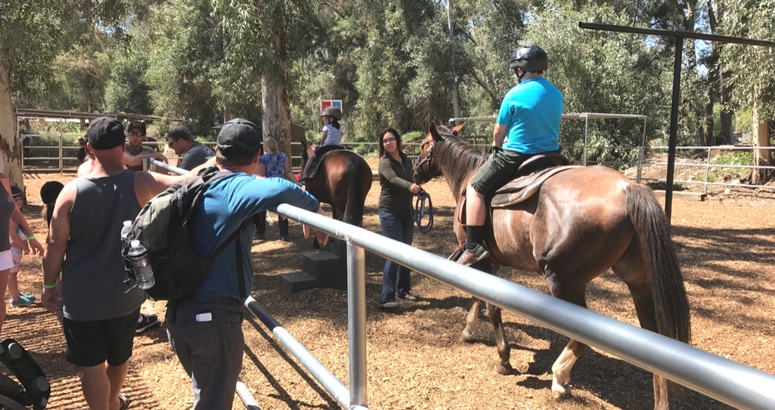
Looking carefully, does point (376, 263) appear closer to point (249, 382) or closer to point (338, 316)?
point (338, 316)

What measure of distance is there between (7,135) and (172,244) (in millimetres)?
12005

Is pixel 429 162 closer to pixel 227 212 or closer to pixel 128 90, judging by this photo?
pixel 227 212

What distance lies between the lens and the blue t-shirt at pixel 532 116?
3.81 meters

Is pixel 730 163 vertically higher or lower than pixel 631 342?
lower

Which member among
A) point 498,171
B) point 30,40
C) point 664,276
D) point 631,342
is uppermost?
point 30,40

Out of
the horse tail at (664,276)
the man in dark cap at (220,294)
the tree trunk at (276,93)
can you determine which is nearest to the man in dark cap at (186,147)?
the man in dark cap at (220,294)

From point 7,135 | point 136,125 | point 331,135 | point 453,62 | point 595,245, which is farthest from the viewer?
point 453,62

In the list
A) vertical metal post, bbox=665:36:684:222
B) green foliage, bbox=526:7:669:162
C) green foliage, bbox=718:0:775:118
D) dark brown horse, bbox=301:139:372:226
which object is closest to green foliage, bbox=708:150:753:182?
green foliage, bbox=718:0:775:118

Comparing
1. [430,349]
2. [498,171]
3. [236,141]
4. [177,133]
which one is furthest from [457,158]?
[236,141]

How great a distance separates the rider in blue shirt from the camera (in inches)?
150

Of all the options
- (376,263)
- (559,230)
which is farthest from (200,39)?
(559,230)

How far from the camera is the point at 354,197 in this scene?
22.7 feet

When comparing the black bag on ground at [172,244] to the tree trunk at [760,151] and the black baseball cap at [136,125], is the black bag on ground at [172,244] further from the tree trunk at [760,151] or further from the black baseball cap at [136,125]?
the tree trunk at [760,151]

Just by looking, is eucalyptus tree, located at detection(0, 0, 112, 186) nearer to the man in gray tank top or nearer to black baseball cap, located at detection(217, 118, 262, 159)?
the man in gray tank top
